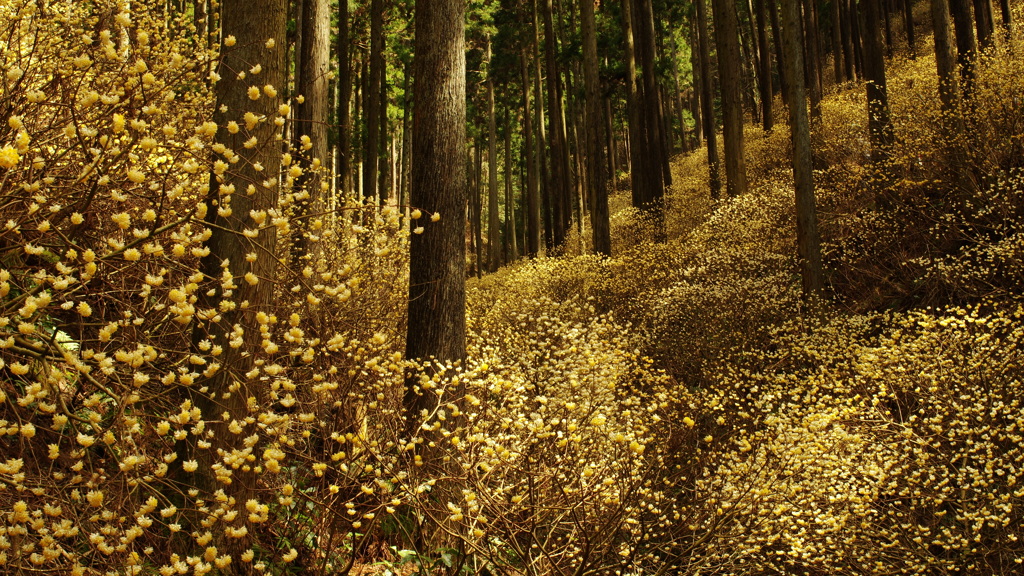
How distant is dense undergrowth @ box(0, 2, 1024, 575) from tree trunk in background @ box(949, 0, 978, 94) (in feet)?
1.41

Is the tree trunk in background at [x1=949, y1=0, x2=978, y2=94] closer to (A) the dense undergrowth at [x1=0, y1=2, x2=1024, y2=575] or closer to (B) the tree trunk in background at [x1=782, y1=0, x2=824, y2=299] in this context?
(A) the dense undergrowth at [x1=0, y1=2, x2=1024, y2=575]

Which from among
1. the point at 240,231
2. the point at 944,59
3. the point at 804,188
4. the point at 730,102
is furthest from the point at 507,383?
the point at 730,102

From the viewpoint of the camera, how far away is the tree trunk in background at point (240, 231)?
3257mm

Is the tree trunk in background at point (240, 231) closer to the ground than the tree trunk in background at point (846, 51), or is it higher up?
closer to the ground

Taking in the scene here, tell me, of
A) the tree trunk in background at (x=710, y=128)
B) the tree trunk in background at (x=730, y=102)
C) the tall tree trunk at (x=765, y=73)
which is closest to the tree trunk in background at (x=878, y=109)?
the tree trunk in background at (x=730, y=102)

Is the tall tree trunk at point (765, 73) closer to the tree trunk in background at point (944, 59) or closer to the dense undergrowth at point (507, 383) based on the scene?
the dense undergrowth at point (507, 383)

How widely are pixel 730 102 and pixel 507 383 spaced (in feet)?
38.0

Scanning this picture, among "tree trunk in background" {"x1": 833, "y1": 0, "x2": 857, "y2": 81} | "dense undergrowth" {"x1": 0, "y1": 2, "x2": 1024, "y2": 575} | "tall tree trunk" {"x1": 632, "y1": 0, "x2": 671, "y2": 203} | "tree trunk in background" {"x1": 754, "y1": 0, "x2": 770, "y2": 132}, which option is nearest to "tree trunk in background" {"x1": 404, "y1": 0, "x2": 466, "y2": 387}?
"dense undergrowth" {"x1": 0, "y1": 2, "x2": 1024, "y2": 575}

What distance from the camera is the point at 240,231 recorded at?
3.48m

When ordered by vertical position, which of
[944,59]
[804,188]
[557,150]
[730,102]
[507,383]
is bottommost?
[507,383]

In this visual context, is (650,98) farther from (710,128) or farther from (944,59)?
(944,59)

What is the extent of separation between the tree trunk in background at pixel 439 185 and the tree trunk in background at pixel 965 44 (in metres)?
9.33

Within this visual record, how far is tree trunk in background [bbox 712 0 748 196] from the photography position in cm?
1298

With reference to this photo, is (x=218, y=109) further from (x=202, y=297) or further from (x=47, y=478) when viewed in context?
(x=47, y=478)
